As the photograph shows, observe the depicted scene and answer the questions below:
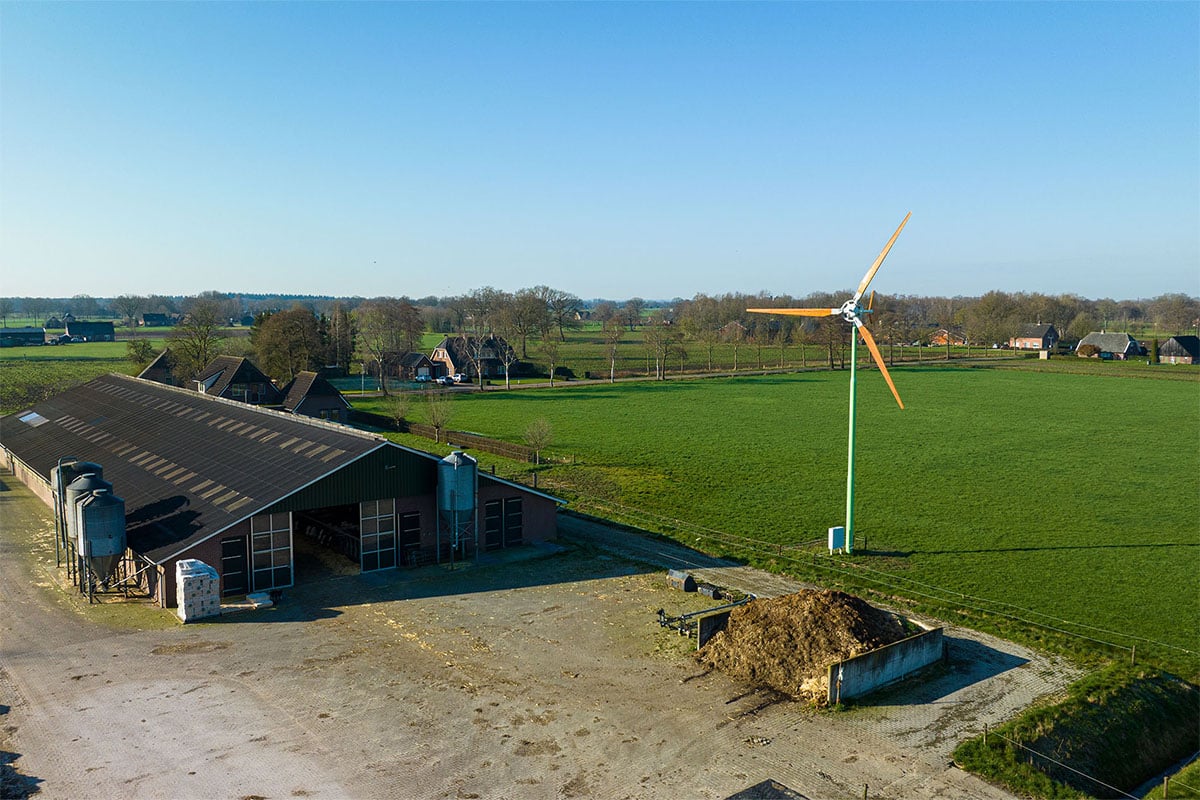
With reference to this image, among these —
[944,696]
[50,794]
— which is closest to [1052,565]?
[944,696]

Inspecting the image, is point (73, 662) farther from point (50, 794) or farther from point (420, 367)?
point (420, 367)

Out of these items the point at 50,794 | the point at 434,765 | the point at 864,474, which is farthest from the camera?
the point at 864,474

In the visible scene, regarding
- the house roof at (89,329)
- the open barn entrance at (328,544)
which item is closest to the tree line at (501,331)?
the house roof at (89,329)

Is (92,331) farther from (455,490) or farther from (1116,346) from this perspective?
(1116,346)

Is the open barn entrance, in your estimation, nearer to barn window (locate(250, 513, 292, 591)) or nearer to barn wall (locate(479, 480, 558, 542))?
barn window (locate(250, 513, 292, 591))

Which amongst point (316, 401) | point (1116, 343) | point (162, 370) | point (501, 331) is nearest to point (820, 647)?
point (316, 401)
